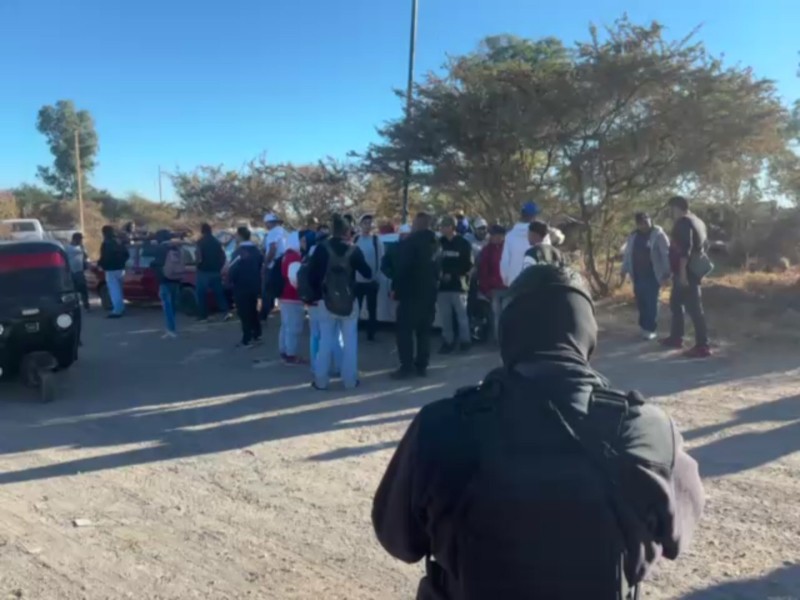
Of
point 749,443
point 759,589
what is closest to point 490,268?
point 749,443

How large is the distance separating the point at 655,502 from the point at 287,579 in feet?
10.2

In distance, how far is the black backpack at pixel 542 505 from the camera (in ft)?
6.39

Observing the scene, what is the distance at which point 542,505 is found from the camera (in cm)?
194

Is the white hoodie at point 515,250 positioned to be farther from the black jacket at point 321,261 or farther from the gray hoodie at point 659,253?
the gray hoodie at point 659,253

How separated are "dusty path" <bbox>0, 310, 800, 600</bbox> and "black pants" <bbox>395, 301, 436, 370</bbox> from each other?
322mm

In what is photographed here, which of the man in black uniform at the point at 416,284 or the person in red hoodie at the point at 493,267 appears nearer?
the man in black uniform at the point at 416,284

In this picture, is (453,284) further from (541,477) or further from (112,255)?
(541,477)

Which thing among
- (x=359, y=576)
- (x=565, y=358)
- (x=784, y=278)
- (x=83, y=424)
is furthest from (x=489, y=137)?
(x=565, y=358)

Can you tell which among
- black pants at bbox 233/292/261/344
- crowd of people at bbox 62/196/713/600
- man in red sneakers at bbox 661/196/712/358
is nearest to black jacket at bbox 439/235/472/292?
man in red sneakers at bbox 661/196/712/358

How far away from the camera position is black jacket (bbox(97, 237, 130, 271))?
15.8m

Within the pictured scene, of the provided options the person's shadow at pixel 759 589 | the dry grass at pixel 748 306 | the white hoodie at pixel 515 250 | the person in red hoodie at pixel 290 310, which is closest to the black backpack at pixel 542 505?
the person's shadow at pixel 759 589

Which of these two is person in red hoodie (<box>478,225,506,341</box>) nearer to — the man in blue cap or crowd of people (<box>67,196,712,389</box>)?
crowd of people (<box>67,196,712,389</box>)

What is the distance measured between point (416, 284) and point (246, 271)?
3019 mm

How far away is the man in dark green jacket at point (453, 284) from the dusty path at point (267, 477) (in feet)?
1.43
